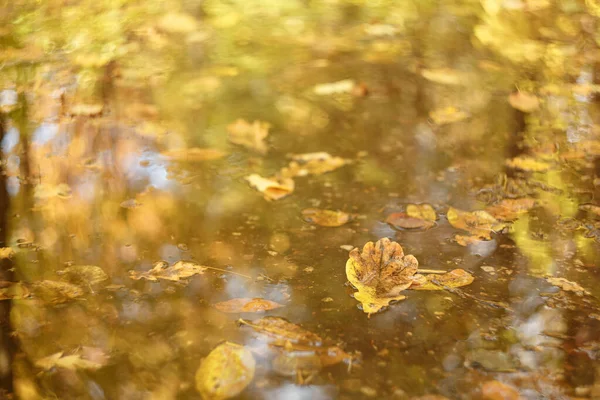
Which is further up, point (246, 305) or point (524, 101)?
point (246, 305)

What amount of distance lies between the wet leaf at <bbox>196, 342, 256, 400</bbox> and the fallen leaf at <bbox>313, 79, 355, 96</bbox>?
155 cm

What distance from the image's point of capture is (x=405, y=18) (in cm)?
344

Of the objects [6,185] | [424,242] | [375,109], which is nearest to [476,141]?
[375,109]

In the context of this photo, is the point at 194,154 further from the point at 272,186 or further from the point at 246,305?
the point at 246,305

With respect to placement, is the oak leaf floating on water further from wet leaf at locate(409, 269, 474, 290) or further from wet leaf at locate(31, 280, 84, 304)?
wet leaf at locate(31, 280, 84, 304)

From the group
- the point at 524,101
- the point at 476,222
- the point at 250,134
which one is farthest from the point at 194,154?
the point at 524,101

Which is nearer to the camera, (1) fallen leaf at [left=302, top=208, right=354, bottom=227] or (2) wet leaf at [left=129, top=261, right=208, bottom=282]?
(2) wet leaf at [left=129, top=261, right=208, bottom=282]

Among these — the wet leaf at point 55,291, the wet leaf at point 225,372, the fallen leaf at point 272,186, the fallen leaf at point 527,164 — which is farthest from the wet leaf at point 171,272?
the fallen leaf at point 527,164

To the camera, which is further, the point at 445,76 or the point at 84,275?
the point at 445,76

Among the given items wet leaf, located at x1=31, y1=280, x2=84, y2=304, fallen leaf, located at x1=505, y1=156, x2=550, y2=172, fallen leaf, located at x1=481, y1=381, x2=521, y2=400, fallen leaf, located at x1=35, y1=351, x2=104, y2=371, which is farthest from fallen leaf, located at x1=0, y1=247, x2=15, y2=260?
fallen leaf, located at x1=505, y1=156, x2=550, y2=172

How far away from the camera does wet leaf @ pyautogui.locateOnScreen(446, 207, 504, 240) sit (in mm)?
1577

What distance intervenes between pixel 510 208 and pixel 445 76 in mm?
1122

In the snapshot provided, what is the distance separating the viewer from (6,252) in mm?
1475

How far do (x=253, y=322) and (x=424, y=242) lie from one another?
53 cm
